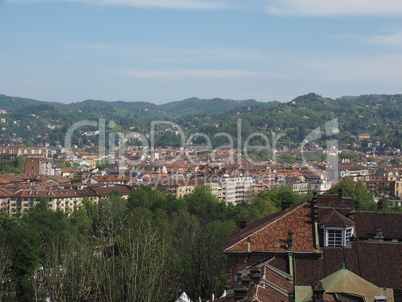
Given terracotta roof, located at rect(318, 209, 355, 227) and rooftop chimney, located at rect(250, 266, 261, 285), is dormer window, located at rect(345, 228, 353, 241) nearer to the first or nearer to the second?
terracotta roof, located at rect(318, 209, 355, 227)

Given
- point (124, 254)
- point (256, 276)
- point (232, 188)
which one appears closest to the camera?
point (256, 276)

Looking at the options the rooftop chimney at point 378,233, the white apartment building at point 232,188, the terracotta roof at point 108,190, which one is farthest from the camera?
the white apartment building at point 232,188

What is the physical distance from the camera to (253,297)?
55.8 feet

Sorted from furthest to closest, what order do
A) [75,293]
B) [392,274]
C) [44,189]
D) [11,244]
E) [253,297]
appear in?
[44,189] → [11,244] → [75,293] → [392,274] → [253,297]

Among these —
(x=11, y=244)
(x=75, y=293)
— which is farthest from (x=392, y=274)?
(x=11, y=244)

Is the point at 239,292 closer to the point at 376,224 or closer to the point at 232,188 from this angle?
the point at 376,224

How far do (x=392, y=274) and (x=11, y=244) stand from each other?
28.1 meters

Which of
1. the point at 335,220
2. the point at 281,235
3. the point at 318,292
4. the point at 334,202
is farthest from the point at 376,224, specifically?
the point at 318,292

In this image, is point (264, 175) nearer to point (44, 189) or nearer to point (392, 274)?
point (44, 189)

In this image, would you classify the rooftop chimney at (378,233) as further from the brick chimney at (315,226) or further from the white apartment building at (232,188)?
the white apartment building at (232,188)

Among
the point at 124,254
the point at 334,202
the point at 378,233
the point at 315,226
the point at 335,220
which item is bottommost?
the point at 124,254

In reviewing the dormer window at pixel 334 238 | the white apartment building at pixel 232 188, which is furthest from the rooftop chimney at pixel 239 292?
the white apartment building at pixel 232 188

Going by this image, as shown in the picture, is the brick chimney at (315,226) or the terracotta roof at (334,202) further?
the terracotta roof at (334,202)

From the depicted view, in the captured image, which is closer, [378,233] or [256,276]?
[256,276]
